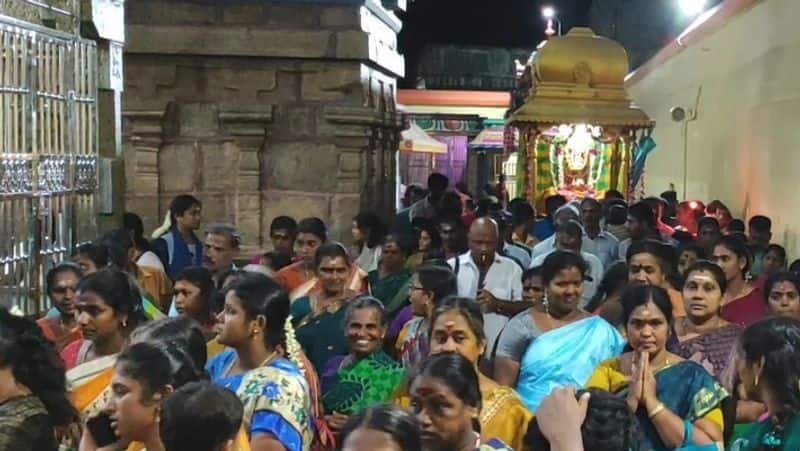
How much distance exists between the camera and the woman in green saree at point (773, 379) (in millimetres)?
3029

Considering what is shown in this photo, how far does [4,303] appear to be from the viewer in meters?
5.35

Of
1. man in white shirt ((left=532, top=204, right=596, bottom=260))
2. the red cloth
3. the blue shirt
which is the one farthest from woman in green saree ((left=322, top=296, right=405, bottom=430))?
the blue shirt

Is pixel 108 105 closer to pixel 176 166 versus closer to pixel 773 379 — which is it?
pixel 176 166

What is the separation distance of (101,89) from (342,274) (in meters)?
2.11

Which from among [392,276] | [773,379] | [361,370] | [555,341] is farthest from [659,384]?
[392,276]

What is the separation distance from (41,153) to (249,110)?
294 cm

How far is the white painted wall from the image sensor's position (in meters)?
9.98

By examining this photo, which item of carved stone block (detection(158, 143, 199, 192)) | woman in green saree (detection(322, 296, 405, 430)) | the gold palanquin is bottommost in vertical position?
woman in green saree (detection(322, 296, 405, 430))

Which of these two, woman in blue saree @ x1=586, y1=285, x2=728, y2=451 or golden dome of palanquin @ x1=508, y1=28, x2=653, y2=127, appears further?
golden dome of palanquin @ x1=508, y1=28, x2=653, y2=127

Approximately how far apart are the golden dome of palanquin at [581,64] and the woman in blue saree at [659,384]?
32.6ft

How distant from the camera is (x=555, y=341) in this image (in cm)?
430

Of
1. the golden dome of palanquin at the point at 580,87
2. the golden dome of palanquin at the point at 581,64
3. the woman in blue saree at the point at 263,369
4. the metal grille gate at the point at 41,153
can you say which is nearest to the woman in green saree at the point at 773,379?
the woman in blue saree at the point at 263,369

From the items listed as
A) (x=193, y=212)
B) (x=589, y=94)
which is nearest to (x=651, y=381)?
(x=193, y=212)

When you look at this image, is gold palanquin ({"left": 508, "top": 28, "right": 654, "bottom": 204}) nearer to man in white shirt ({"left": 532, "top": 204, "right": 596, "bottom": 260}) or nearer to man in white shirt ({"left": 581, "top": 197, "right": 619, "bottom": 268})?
man in white shirt ({"left": 532, "top": 204, "right": 596, "bottom": 260})
